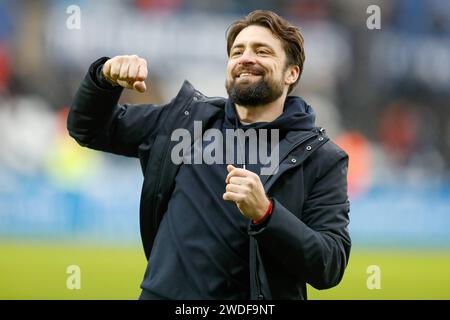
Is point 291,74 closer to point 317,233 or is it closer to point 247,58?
point 247,58

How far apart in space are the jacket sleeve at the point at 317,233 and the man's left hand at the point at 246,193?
5 cm

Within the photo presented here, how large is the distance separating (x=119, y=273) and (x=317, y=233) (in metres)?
5.08

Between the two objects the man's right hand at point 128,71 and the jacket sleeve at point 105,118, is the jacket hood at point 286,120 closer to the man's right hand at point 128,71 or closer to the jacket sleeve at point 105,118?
the jacket sleeve at point 105,118

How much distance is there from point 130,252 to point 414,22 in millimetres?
5204

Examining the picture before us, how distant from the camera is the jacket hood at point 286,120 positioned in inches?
108

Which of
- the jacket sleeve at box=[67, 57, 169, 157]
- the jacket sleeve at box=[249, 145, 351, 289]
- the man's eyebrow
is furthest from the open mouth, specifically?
the jacket sleeve at box=[249, 145, 351, 289]

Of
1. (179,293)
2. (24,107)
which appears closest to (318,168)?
(179,293)

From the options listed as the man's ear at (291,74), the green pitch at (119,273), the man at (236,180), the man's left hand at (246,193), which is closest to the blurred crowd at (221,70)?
the green pitch at (119,273)

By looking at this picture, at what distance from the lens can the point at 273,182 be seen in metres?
2.58

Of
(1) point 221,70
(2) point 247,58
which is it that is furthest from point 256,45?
(1) point 221,70

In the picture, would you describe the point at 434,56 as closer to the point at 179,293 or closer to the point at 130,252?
the point at 130,252

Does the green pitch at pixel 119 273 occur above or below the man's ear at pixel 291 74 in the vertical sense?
below

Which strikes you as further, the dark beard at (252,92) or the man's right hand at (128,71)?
the dark beard at (252,92)

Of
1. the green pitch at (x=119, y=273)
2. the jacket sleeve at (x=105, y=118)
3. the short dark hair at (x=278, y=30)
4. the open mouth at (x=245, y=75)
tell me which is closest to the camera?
the jacket sleeve at (x=105, y=118)
